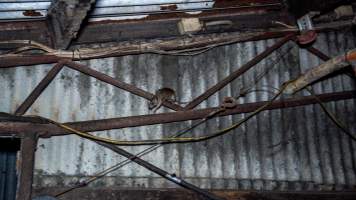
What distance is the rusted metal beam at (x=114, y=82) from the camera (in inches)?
213

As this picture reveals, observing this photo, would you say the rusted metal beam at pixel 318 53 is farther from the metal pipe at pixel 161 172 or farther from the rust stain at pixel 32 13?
the rust stain at pixel 32 13

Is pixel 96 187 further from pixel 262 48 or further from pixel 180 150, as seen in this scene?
pixel 262 48

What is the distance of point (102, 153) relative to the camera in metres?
→ 5.33

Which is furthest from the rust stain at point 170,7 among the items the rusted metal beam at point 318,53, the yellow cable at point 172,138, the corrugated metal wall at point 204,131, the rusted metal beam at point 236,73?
the rusted metal beam at point 318,53

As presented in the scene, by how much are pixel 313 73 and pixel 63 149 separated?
139 inches

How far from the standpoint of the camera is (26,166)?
481cm

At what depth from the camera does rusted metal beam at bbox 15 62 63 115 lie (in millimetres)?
5219

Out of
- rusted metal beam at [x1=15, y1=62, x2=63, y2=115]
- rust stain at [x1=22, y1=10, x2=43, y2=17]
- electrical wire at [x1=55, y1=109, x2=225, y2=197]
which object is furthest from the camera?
rusted metal beam at [x1=15, y1=62, x2=63, y2=115]

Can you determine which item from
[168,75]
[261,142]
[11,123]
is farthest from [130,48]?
[261,142]

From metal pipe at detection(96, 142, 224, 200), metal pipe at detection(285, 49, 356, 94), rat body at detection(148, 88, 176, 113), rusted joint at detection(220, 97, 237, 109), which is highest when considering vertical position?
metal pipe at detection(285, 49, 356, 94)

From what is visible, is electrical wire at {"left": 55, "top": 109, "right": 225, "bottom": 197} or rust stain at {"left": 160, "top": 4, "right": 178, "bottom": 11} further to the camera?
rust stain at {"left": 160, "top": 4, "right": 178, "bottom": 11}

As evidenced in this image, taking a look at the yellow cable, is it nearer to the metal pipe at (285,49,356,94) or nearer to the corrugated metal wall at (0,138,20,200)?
the metal pipe at (285,49,356,94)

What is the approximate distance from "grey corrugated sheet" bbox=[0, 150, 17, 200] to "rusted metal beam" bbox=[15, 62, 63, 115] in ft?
11.0

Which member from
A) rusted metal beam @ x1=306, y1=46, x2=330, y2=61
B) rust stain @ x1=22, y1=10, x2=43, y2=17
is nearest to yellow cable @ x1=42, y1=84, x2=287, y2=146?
rusted metal beam @ x1=306, y1=46, x2=330, y2=61
